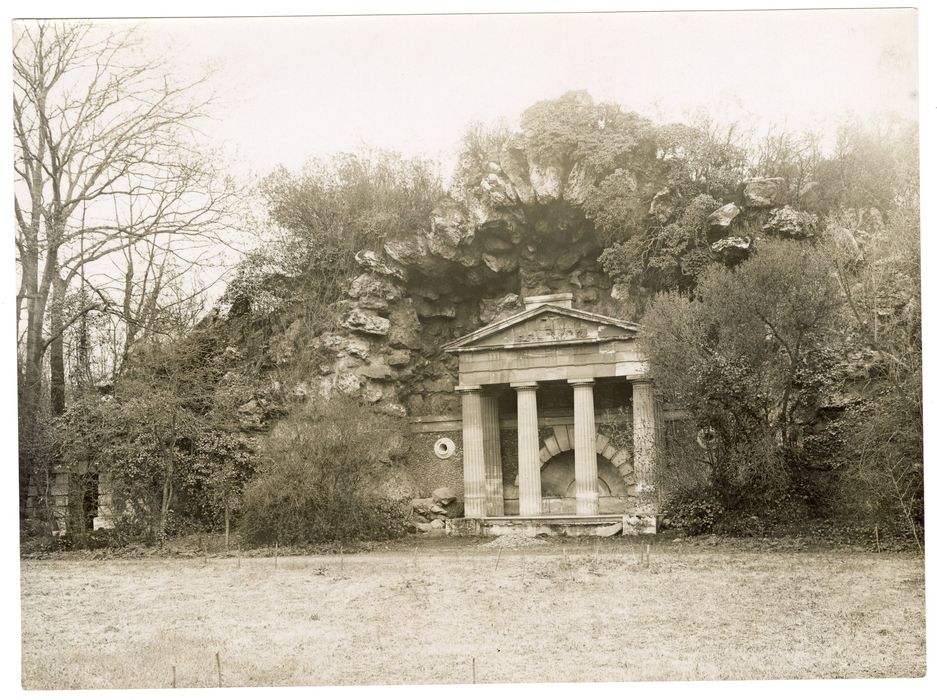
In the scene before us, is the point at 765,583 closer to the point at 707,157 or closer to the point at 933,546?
the point at 933,546

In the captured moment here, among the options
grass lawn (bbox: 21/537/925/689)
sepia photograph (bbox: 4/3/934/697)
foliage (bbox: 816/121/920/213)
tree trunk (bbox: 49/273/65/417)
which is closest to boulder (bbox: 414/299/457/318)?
sepia photograph (bbox: 4/3/934/697)

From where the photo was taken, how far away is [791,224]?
2162cm

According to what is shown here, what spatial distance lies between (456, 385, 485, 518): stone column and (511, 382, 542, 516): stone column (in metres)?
0.99

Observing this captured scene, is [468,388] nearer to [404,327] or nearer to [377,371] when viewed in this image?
[377,371]

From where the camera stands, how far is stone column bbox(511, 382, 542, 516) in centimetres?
2270

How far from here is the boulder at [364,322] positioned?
24.4 metres

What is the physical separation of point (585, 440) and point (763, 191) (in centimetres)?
722

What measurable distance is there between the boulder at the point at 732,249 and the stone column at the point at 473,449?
6529 millimetres

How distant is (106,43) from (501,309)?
12.2 metres

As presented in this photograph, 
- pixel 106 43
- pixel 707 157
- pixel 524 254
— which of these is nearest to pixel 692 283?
pixel 707 157

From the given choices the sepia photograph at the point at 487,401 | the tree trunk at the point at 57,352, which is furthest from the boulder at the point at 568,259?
the tree trunk at the point at 57,352

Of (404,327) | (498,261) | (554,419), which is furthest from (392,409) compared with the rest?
(498,261)

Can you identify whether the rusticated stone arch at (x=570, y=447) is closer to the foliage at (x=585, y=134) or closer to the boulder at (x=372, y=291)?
the boulder at (x=372, y=291)

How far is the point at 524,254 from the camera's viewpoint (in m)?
24.9
